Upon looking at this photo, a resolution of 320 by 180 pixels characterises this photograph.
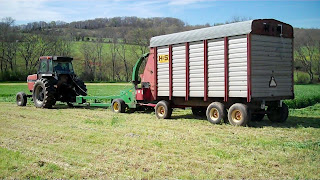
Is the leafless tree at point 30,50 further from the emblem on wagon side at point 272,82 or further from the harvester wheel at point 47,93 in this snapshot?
the emblem on wagon side at point 272,82

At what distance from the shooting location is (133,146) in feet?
27.9

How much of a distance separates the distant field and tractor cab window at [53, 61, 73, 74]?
7254 mm


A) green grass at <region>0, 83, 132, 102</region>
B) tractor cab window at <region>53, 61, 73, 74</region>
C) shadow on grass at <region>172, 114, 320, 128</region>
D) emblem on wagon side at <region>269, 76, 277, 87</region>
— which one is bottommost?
shadow on grass at <region>172, 114, 320, 128</region>

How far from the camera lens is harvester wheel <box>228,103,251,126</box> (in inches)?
451

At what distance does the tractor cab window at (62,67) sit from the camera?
62.7ft

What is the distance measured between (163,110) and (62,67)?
24.7ft

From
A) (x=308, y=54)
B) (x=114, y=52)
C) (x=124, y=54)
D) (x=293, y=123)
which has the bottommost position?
(x=293, y=123)

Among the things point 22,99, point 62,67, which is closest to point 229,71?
point 62,67

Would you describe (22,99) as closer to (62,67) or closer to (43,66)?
(43,66)

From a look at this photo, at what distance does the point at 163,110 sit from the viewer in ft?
47.7

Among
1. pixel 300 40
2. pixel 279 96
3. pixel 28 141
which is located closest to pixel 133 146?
pixel 28 141

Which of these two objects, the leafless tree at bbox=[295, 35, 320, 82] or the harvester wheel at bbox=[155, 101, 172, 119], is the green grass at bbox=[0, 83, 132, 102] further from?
the leafless tree at bbox=[295, 35, 320, 82]

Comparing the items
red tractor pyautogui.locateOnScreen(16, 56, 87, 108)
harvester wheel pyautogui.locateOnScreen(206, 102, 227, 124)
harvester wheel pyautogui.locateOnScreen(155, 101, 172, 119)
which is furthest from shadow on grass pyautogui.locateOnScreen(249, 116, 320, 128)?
red tractor pyautogui.locateOnScreen(16, 56, 87, 108)

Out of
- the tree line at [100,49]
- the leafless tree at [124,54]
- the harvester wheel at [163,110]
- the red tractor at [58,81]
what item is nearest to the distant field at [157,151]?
the harvester wheel at [163,110]
